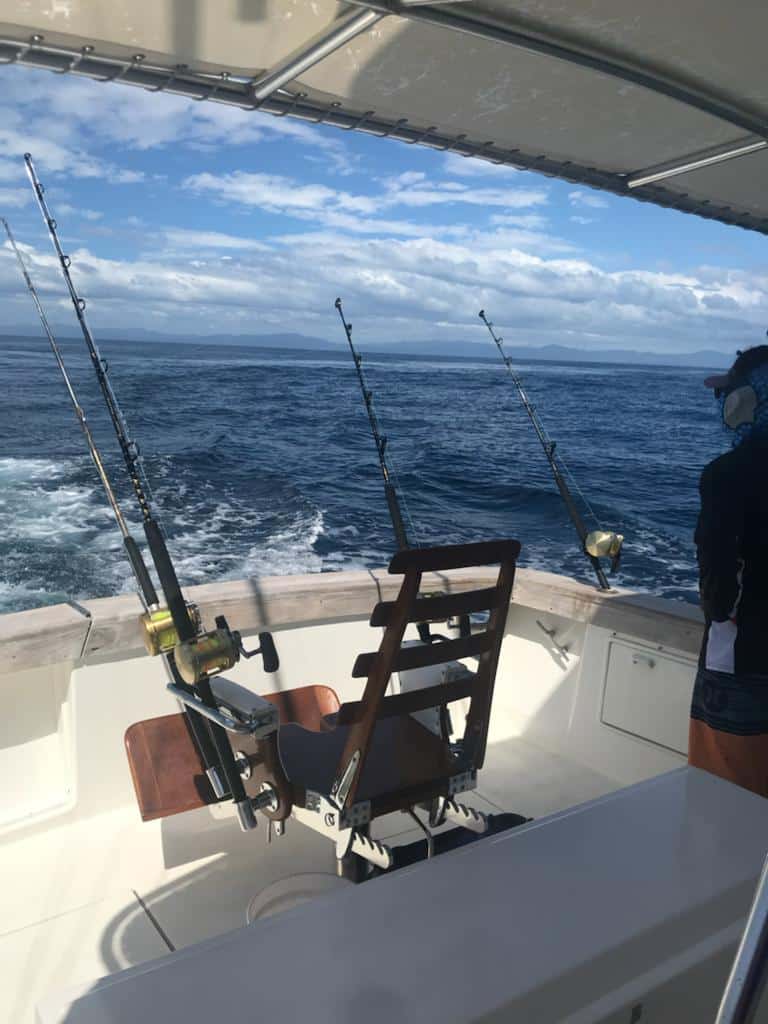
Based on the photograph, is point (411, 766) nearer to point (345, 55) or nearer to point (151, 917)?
point (151, 917)

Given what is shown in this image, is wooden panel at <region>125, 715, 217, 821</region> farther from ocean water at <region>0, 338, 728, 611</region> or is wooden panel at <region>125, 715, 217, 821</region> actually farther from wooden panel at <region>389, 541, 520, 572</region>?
ocean water at <region>0, 338, 728, 611</region>

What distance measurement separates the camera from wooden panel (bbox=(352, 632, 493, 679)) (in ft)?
4.76

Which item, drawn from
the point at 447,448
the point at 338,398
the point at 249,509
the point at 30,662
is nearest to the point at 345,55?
the point at 30,662

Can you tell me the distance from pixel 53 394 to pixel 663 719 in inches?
567

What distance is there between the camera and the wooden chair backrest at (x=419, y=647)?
1.39 meters

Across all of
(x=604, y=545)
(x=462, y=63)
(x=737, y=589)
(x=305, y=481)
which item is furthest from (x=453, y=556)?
(x=305, y=481)

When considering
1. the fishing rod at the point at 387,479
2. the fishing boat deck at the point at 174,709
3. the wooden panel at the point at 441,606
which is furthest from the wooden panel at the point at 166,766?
the fishing rod at the point at 387,479

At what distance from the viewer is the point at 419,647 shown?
1.48 m

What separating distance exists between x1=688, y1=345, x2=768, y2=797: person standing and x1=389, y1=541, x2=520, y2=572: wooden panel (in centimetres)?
41

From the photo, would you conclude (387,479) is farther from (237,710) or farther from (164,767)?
(237,710)

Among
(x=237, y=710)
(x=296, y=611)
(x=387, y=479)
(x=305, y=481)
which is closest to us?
(x=237, y=710)

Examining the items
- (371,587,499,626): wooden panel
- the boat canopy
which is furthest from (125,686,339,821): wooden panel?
the boat canopy

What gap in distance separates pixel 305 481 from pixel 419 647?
26.6ft

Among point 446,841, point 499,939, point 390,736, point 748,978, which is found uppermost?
point 748,978
